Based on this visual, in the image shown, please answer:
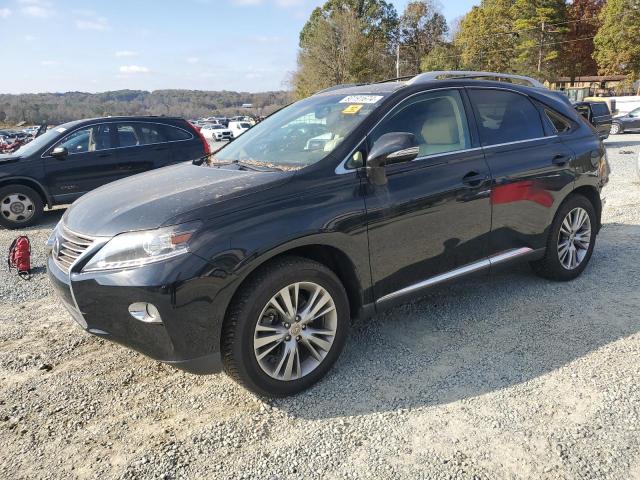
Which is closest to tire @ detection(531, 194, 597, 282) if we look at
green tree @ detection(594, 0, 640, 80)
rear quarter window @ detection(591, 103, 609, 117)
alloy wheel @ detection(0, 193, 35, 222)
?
alloy wheel @ detection(0, 193, 35, 222)

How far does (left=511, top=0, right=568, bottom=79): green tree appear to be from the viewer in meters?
50.6

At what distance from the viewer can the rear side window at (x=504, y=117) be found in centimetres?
386

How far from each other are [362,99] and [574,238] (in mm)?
2463

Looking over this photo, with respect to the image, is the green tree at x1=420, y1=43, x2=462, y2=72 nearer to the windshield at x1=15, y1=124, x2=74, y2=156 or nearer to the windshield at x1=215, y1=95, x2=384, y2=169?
the windshield at x1=15, y1=124, x2=74, y2=156

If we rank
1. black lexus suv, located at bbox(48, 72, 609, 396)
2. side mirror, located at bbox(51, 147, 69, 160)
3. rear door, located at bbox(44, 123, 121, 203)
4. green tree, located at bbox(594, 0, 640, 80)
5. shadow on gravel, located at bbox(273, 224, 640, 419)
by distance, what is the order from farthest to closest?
green tree, located at bbox(594, 0, 640, 80) → rear door, located at bbox(44, 123, 121, 203) → side mirror, located at bbox(51, 147, 69, 160) → shadow on gravel, located at bbox(273, 224, 640, 419) → black lexus suv, located at bbox(48, 72, 609, 396)

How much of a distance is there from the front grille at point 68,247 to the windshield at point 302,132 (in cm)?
124

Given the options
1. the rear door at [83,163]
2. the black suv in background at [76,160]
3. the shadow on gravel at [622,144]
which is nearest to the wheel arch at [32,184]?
the black suv in background at [76,160]

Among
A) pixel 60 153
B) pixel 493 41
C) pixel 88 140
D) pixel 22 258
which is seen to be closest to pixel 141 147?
pixel 88 140

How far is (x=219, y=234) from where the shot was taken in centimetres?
256

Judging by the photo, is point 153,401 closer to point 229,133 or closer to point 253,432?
point 253,432

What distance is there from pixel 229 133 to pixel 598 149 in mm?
36542

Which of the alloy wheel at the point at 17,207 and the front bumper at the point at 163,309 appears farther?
the alloy wheel at the point at 17,207

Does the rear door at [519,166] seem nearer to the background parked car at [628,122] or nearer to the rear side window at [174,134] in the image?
the rear side window at [174,134]

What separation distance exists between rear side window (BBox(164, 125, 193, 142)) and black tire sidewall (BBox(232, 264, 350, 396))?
7046mm
